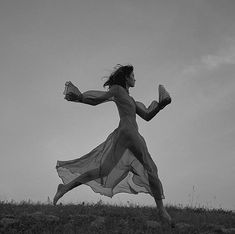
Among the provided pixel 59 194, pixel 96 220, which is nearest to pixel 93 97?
pixel 59 194

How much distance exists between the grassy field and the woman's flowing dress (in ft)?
1.91

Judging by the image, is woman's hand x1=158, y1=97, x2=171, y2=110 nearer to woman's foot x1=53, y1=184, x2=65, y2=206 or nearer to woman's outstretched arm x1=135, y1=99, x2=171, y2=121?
woman's outstretched arm x1=135, y1=99, x2=171, y2=121

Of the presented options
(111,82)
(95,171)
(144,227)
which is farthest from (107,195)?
(111,82)

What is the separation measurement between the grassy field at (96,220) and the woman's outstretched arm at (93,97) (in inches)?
83.8

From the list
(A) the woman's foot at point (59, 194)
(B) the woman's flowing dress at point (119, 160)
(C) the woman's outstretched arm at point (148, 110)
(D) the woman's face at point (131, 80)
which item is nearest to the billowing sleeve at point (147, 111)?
(C) the woman's outstretched arm at point (148, 110)

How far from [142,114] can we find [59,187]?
7.24ft

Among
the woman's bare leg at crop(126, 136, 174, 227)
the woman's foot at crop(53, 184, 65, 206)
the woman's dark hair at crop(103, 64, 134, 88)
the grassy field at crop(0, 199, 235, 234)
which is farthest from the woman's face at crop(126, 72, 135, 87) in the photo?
the grassy field at crop(0, 199, 235, 234)

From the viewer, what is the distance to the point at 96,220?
28.6 ft

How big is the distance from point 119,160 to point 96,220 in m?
1.46

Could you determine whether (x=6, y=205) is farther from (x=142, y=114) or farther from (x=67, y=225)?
(x=142, y=114)

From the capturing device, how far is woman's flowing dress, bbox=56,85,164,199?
947 cm

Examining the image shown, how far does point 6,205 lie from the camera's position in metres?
10.5

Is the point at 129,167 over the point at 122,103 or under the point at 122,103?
under

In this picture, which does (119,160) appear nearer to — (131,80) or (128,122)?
(128,122)
